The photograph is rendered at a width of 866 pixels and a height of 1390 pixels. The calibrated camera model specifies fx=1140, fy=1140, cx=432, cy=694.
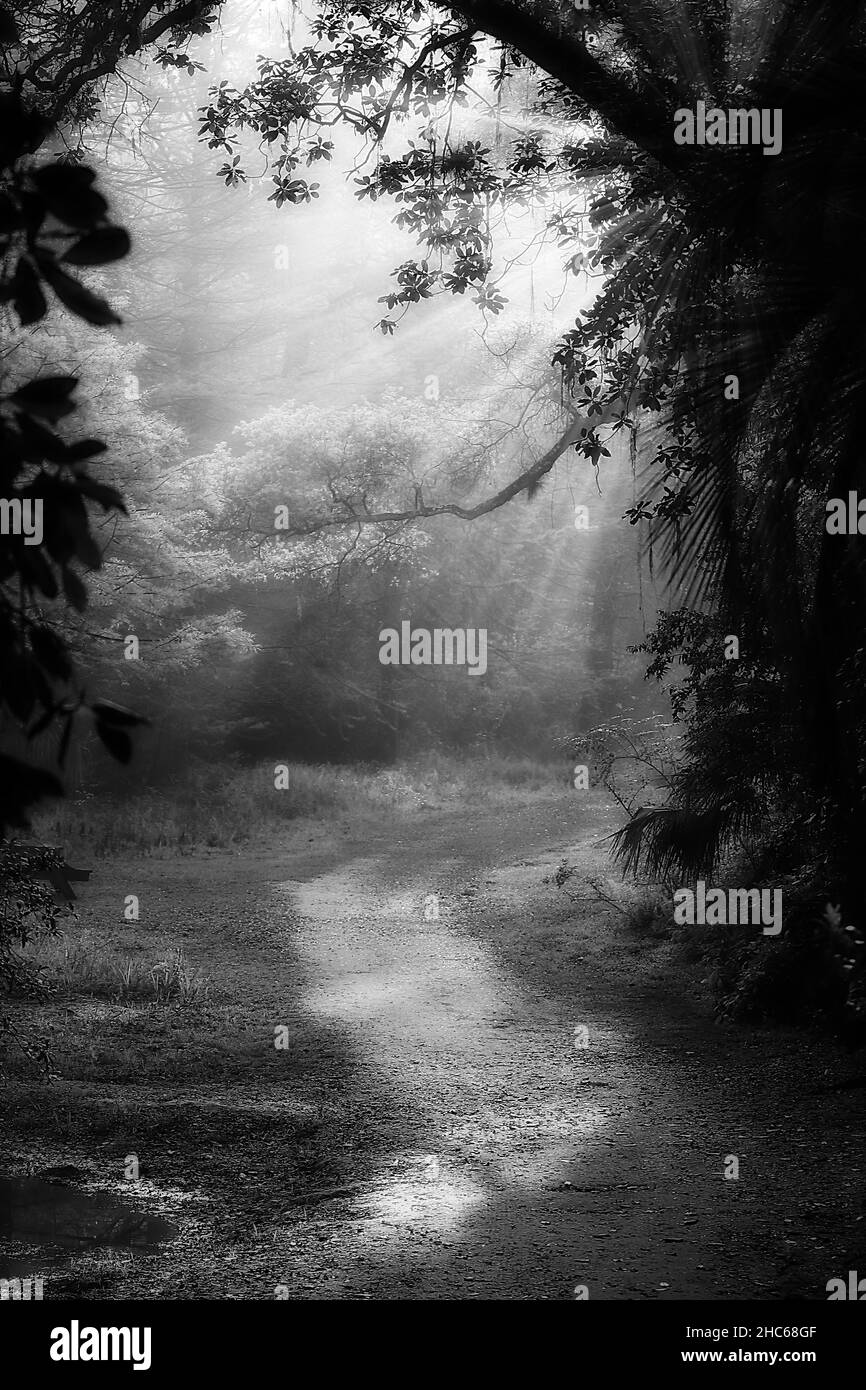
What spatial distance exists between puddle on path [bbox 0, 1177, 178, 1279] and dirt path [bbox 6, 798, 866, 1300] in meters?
0.18

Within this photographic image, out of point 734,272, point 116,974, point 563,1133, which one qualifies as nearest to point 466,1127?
point 563,1133

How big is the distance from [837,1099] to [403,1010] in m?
3.42

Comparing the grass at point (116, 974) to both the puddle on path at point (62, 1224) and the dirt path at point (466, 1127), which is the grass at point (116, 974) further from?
the puddle on path at point (62, 1224)

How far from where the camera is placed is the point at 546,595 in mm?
30141

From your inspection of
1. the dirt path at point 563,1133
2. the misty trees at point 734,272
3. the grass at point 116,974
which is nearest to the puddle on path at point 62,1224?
the dirt path at point 563,1133

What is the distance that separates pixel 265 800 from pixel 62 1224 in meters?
16.0

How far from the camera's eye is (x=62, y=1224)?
4828 millimetres

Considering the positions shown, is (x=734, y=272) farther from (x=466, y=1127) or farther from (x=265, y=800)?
(x=265, y=800)

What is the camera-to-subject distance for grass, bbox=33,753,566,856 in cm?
1792

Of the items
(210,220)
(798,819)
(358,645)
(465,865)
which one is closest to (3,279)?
(798,819)

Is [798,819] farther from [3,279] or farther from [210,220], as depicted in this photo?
[210,220]

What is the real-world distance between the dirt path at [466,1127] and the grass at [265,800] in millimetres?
6559

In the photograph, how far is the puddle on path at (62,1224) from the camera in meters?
4.54

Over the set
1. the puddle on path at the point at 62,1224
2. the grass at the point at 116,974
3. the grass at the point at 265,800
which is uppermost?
the grass at the point at 265,800
